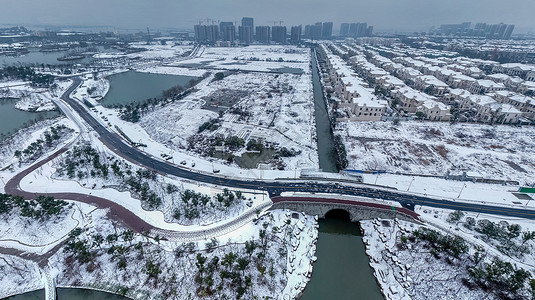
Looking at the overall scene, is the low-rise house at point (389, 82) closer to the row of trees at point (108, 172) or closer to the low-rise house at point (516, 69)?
the low-rise house at point (516, 69)

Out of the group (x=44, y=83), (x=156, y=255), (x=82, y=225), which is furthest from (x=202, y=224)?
(x=44, y=83)

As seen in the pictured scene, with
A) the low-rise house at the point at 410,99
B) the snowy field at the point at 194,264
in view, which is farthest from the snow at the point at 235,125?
the low-rise house at the point at 410,99

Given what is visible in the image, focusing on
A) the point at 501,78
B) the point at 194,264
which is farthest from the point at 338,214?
the point at 501,78

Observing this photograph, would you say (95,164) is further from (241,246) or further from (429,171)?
(429,171)

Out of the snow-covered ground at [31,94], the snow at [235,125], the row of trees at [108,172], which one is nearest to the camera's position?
the row of trees at [108,172]

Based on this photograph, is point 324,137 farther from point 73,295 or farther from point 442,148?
point 73,295

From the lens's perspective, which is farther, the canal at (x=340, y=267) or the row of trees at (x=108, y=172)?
the row of trees at (x=108, y=172)
